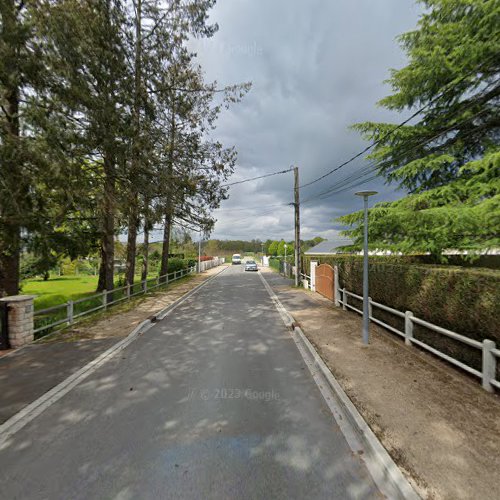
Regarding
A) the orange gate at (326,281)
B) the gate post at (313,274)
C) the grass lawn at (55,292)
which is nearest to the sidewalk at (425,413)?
the orange gate at (326,281)

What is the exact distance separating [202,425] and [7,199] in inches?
266

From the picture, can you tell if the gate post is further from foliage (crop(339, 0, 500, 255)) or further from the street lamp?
the street lamp

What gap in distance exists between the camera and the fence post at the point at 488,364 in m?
3.97

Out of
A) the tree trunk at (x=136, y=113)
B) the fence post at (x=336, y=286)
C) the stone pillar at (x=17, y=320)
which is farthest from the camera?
the fence post at (x=336, y=286)

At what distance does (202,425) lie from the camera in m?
3.31

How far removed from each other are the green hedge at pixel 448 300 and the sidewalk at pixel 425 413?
47 cm

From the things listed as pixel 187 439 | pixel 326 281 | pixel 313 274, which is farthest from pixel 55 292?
pixel 187 439

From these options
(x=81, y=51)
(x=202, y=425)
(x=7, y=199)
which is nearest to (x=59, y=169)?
(x=7, y=199)

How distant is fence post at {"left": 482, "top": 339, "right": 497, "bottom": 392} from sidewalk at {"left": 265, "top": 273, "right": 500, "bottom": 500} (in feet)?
0.47

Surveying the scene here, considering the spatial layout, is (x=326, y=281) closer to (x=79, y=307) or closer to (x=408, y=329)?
(x=408, y=329)

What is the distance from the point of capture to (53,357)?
559 centimetres

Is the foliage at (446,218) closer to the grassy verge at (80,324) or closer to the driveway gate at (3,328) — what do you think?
the grassy verge at (80,324)

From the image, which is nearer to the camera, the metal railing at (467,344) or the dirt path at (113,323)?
the metal railing at (467,344)

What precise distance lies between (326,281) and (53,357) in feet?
35.2
